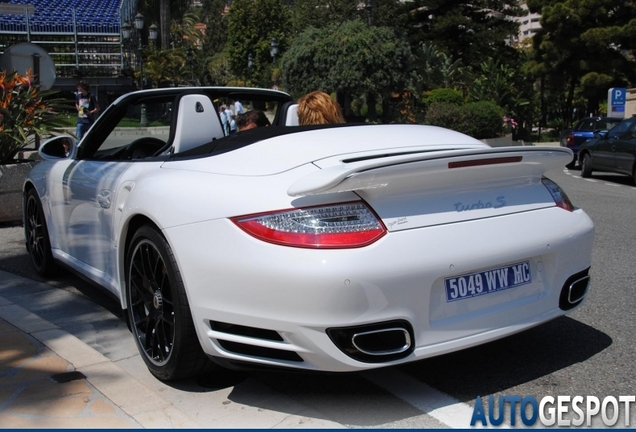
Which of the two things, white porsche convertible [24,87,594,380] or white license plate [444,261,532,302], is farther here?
white license plate [444,261,532,302]

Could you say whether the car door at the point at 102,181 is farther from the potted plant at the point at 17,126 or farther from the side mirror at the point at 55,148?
the potted plant at the point at 17,126

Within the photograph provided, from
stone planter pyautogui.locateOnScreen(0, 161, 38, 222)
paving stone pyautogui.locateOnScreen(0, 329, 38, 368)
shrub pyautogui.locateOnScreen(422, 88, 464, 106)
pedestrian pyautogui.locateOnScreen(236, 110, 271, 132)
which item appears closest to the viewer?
paving stone pyautogui.locateOnScreen(0, 329, 38, 368)

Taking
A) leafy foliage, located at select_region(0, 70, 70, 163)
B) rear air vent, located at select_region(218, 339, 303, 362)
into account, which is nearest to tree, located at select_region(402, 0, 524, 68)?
leafy foliage, located at select_region(0, 70, 70, 163)

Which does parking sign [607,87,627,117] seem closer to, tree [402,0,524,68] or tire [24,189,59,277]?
tire [24,189,59,277]

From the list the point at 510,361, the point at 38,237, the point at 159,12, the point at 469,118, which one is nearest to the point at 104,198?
the point at 38,237

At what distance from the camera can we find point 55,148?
571cm

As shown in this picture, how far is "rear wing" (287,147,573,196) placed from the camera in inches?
116

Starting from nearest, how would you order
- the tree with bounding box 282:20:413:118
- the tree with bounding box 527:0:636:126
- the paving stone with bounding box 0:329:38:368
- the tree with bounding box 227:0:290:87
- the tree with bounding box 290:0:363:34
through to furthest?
the paving stone with bounding box 0:329:38:368, the tree with bounding box 282:20:413:118, the tree with bounding box 527:0:636:126, the tree with bounding box 290:0:363:34, the tree with bounding box 227:0:290:87

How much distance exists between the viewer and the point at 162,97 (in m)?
4.93

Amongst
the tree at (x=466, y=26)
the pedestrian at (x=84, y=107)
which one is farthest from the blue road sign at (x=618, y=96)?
the tree at (x=466, y=26)

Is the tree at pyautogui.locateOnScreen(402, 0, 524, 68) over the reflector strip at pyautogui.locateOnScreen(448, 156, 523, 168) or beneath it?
over

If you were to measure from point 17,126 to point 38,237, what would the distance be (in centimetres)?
359

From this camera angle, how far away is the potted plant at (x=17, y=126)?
8.60 metres

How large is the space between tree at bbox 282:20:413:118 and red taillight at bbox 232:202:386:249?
100ft
